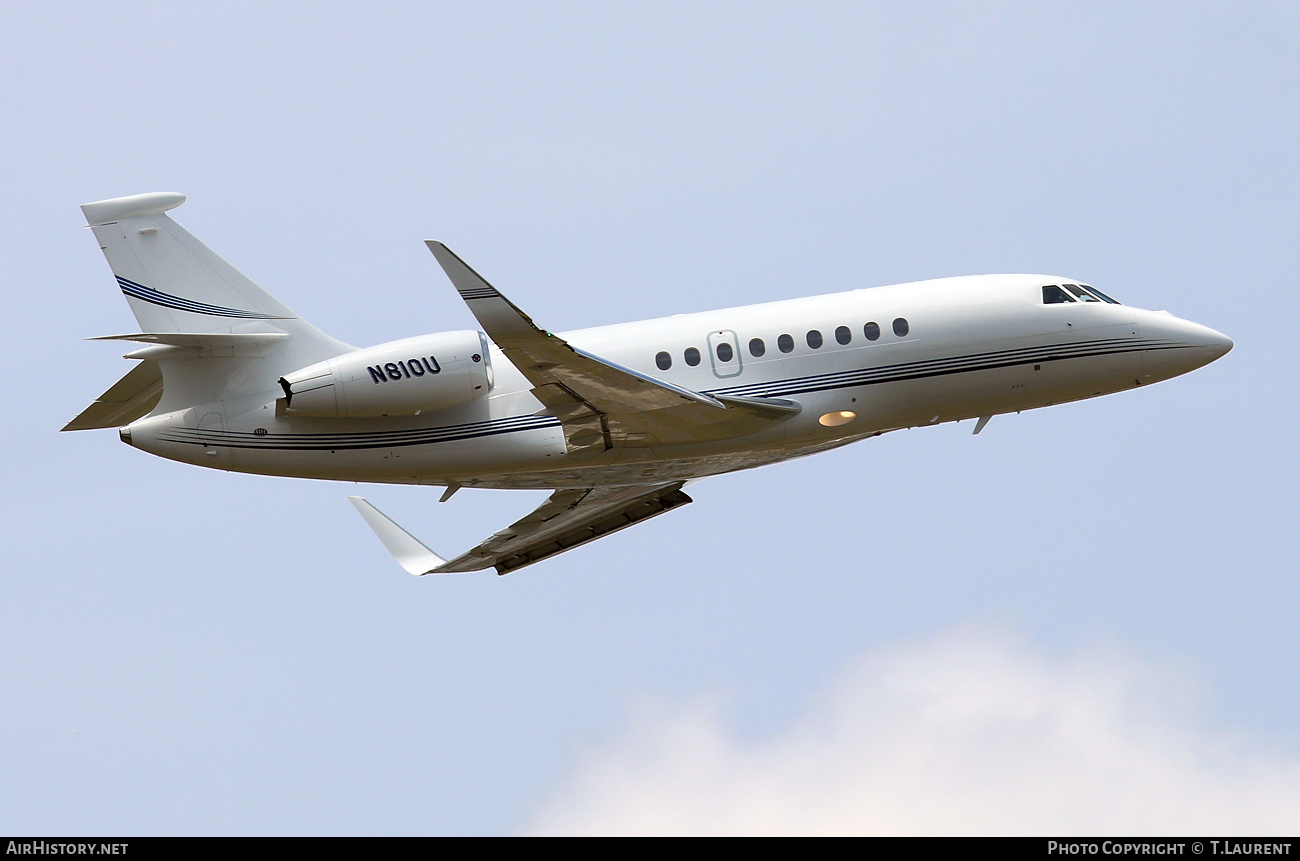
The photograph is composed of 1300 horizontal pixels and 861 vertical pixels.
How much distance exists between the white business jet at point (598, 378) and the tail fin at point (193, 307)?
0.03 metres

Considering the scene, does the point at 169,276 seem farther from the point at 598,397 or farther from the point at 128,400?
the point at 598,397

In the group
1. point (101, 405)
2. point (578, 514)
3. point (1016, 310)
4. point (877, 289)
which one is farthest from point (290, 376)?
point (1016, 310)

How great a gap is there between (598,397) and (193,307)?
23.0 feet

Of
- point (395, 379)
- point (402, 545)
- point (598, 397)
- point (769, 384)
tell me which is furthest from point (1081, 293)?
point (402, 545)

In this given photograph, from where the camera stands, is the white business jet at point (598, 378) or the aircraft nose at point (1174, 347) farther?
the aircraft nose at point (1174, 347)

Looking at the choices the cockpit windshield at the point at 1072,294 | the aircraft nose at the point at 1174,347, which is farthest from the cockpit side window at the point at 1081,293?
the aircraft nose at the point at 1174,347

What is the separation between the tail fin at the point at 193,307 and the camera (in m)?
23.0

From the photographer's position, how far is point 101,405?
23234mm

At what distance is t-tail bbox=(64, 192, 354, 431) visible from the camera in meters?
23.0

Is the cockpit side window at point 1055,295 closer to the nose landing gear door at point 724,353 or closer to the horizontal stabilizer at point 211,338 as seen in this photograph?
the nose landing gear door at point 724,353

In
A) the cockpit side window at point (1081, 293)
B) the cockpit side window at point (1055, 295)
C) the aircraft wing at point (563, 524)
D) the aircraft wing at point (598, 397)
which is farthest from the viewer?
the aircraft wing at point (563, 524)

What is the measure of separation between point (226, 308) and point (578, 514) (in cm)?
778

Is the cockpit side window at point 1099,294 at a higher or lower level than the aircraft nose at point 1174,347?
higher
